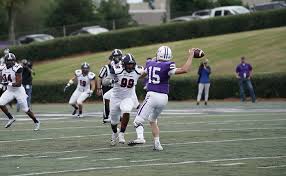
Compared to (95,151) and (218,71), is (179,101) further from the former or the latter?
A: (95,151)

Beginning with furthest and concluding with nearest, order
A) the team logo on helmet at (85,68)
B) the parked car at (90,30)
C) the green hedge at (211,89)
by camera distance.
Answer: the parked car at (90,30), the green hedge at (211,89), the team logo on helmet at (85,68)

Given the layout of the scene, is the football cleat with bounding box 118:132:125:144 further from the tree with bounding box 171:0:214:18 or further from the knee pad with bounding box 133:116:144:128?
the tree with bounding box 171:0:214:18

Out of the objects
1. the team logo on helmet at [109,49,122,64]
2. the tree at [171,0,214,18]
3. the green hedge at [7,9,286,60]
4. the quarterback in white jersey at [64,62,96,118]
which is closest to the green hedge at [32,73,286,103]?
the quarterback in white jersey at [64,62,96,118]

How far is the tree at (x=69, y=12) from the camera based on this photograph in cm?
5847

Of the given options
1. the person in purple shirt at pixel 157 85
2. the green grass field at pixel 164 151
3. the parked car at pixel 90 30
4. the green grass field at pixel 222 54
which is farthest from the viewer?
the parked car at pixel 90 30

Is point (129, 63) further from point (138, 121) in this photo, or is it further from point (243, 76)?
point (243, 76)

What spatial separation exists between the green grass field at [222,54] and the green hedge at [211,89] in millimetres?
3353

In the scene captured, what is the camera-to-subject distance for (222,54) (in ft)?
141

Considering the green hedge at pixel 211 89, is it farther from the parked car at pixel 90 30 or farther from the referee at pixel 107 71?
the parked car at pixel 90 30

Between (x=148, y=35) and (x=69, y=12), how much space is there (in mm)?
12419

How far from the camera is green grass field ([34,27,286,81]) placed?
130 ft

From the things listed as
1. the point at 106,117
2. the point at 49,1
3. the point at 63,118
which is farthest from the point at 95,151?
the point at 49,1

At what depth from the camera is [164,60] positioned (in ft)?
46.6

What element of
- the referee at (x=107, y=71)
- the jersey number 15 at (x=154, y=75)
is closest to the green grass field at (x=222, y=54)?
the referee at (x=107, y=71)
